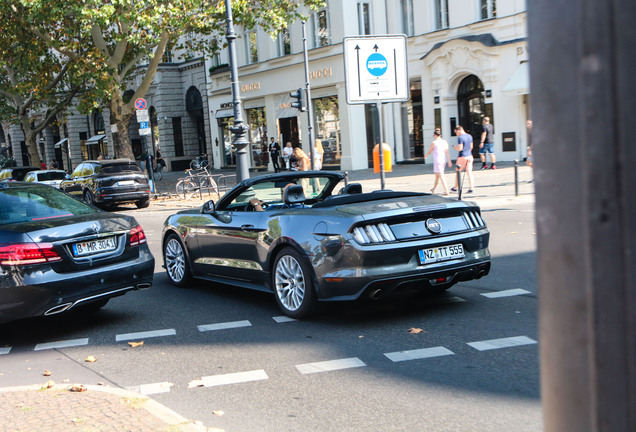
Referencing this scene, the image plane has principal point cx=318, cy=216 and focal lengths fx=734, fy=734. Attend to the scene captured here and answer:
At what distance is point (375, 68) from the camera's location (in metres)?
13.1

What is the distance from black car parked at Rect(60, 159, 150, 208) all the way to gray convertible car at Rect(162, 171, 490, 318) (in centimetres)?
1559

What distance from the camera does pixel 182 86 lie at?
154 ft

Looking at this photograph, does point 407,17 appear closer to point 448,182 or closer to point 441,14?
point 441,14

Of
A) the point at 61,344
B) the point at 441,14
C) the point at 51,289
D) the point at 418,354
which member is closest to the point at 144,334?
the point at 61,344

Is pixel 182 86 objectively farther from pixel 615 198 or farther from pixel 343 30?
pixel 615 198

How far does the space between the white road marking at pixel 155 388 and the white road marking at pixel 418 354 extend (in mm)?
1607

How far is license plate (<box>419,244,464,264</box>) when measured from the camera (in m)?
6.34

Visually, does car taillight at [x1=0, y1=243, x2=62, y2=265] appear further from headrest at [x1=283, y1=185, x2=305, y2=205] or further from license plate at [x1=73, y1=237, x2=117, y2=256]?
headrest at [x1=283, y1=185, x2=305, y2=205]

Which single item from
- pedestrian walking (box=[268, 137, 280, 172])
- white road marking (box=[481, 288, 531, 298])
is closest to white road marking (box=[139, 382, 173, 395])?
white road marking (box=[481, 288, 531, 298])

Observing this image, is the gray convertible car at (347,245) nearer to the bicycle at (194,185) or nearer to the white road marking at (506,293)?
the white road marking at (506,293)

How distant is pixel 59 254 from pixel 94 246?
1.26 ft

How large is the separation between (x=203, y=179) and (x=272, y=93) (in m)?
13.7

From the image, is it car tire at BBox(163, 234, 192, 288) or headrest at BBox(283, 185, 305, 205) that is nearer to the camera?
headrest at BBox(283, 185, 305, 205)

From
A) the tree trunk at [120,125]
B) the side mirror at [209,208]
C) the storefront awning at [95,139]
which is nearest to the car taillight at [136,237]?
the side mirror at [209,208]
